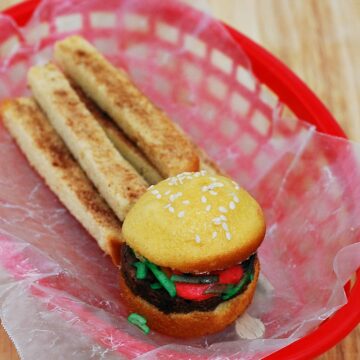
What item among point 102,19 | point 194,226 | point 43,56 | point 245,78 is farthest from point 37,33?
point 194,226

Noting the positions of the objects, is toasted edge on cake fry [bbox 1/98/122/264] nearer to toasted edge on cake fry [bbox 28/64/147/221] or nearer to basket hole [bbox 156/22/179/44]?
toasted edge on cake fry [bbox 28/64/147/221]

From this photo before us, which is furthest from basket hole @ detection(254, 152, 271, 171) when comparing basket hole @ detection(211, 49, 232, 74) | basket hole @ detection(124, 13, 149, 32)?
basket hole @ detection(124, 13, 149, 32)

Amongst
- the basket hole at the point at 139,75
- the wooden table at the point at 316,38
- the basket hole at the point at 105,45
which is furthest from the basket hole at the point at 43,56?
the wooden table at the point at 316,38

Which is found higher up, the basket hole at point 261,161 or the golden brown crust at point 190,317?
the basket hole at point 261,161

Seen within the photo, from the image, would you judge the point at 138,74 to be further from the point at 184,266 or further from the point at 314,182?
the point at 184,266

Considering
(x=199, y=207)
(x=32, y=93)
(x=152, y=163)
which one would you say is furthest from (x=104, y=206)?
(x=32, y=93)

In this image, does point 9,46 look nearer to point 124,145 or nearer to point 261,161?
point 124,145

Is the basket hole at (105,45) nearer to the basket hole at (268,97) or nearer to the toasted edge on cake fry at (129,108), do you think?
the toasted edge on cake fry at (129,108)
